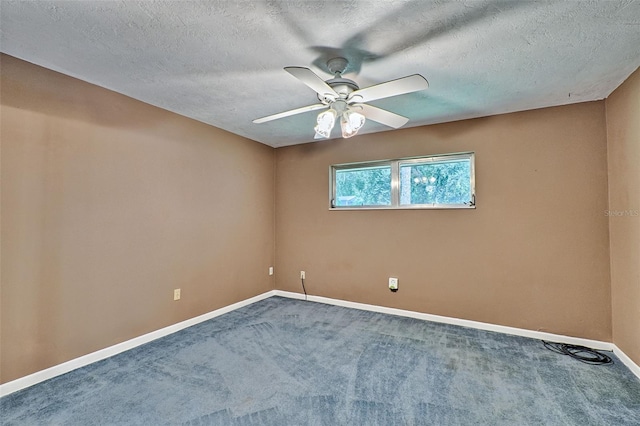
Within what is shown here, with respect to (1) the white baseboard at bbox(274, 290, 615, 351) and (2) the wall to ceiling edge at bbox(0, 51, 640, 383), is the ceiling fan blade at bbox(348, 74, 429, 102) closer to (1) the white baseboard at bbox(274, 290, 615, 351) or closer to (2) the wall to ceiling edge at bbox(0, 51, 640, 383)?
(2) the wall to ceiling edge at bbox(0, 51, 640, 383)

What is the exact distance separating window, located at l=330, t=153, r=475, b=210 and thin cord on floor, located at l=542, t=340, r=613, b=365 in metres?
1.45

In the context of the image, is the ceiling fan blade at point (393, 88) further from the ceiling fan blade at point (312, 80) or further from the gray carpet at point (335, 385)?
the gray carpet at point (335, 385)

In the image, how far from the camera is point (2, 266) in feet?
6.08

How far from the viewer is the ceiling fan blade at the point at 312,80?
150cm

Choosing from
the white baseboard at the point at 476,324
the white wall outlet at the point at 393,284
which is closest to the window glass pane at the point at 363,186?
the white wall outlet at the point at 393,284

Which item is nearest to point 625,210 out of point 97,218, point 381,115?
point 381,115

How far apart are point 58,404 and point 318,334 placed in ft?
6.31

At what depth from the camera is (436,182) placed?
3.28 meters

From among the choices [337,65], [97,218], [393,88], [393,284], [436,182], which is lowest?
[393,284]

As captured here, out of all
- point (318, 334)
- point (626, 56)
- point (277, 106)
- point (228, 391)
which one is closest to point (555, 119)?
point (626, 56)

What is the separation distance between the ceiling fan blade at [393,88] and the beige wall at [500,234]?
169 cm

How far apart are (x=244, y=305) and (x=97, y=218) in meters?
1.99

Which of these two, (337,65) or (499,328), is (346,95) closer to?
(337,65)

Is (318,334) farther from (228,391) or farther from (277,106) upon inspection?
(277,106)
